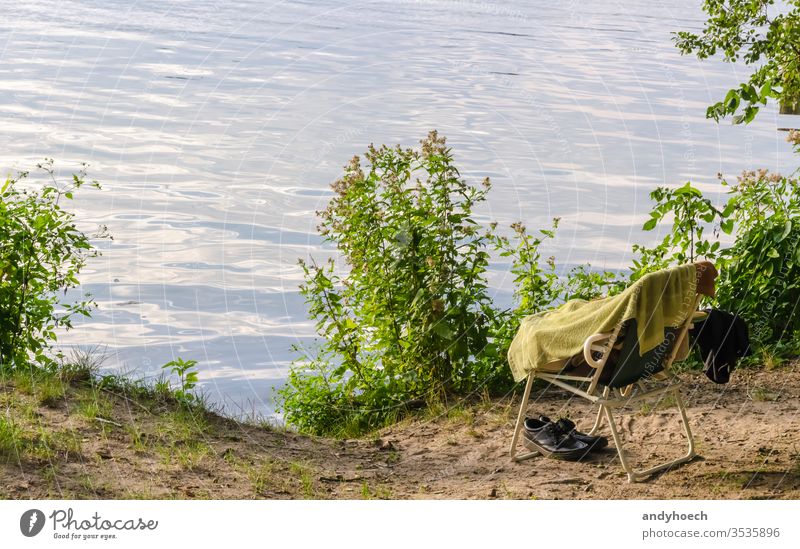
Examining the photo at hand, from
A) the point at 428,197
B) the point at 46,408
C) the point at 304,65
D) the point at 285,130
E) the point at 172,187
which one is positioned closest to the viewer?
the point at 46,408

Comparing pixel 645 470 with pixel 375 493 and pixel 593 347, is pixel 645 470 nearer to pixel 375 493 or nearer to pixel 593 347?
pixel 593 347

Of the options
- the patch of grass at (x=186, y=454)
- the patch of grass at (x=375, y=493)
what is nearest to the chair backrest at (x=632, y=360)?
the patch of grass at (x=375, y=493)

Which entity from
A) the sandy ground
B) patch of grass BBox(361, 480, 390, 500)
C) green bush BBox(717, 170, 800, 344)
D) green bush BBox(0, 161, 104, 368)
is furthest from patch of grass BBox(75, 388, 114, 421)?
green bush BBox(717, 170, 800, 344)

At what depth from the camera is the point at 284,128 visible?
1326cm

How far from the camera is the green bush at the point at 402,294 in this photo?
566 cm

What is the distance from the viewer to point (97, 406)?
16.3 feet

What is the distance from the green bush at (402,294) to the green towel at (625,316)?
45.4 inches

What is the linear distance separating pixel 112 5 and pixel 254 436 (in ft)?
45.9

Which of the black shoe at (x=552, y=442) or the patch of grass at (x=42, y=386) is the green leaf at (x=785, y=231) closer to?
the black shoe at (x=552, y=442)

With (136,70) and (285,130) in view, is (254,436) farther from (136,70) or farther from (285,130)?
(136,70)

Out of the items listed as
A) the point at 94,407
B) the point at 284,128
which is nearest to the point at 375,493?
the point at 94,407

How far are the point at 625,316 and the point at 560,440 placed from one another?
96 cm

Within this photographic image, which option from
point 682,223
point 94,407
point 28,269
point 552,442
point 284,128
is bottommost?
point 552,442

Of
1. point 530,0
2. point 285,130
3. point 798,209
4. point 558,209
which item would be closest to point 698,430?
point 798,209
